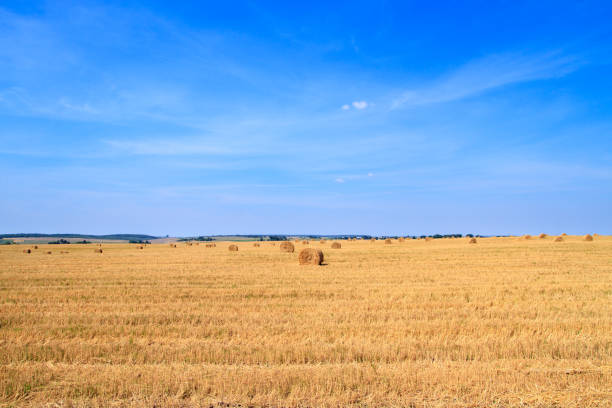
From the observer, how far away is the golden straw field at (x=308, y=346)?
5.27m

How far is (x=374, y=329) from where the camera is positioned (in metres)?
8.52

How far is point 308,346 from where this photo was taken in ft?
23.7

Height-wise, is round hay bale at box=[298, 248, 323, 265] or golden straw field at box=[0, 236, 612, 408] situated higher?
round hay bale at box=[298, 248, 323, 265]

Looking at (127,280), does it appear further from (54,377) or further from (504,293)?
(504,293)

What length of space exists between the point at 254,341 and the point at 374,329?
96.3 inches

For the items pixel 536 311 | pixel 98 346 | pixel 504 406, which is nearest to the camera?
pixel 504 406

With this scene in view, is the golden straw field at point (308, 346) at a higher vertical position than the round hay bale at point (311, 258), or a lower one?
lower

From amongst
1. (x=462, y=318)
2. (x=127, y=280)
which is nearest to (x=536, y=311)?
(x=462, y=318)

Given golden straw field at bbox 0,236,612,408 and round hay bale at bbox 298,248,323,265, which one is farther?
round hay bale at bbox 298,248,323,265

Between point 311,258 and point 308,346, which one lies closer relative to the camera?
point 308,346

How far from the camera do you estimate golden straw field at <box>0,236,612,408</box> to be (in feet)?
17.3

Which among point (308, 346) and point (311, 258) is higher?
point (311, 258)

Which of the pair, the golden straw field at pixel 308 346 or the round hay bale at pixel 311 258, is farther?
the round hay bale at pixel 311 258

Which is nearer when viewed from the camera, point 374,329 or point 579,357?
point 579,357
